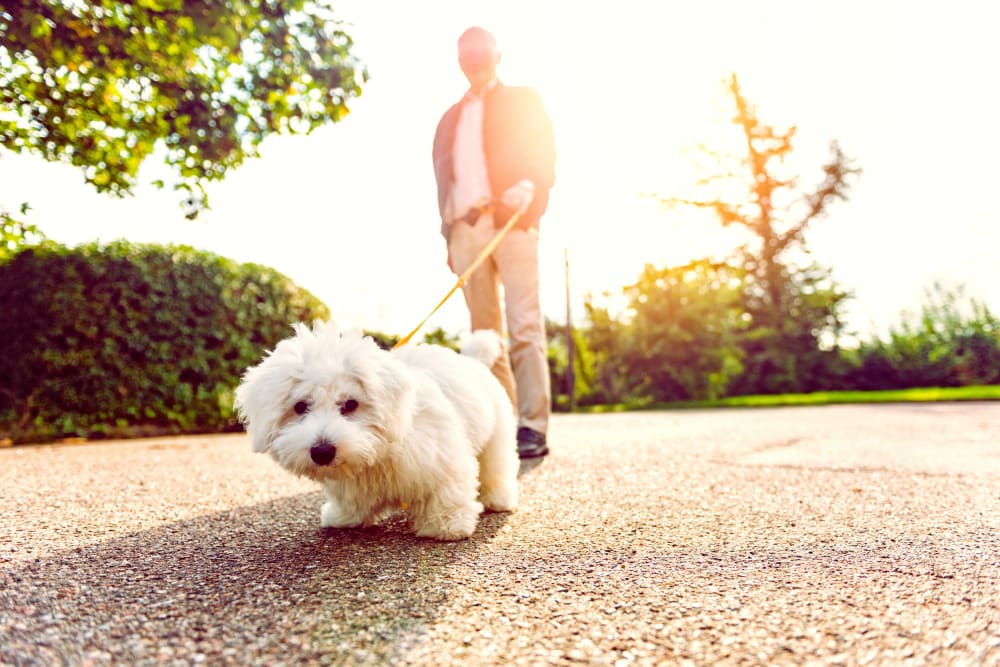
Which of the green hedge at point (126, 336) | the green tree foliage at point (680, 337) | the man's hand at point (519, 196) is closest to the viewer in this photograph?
the man's hand at point (519, 196)

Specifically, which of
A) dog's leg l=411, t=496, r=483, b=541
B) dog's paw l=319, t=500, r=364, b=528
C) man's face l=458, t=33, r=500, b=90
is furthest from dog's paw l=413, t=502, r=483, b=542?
man's face l=458, t=33, r=500, b=90

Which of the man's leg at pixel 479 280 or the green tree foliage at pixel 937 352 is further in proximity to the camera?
the green tree foliage at pixel 937 352

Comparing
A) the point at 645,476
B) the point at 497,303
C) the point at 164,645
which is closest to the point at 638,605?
the point at 164,645

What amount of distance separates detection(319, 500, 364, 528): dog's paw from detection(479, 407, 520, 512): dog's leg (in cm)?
61

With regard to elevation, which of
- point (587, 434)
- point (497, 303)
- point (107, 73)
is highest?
point (107, 73)

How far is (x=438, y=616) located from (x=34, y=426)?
23.7ft

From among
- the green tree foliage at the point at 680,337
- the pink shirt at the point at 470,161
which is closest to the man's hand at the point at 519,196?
the pink shirt at the point at 470,161

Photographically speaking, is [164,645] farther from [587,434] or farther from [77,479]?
[587,434]

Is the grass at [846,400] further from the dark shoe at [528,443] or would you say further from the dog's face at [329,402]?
the dog's face at [329,402]

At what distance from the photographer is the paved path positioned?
59.7 inches

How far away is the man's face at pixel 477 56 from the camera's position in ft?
15.1

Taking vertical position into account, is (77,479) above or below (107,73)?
below

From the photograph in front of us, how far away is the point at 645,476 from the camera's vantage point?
13.6 feet

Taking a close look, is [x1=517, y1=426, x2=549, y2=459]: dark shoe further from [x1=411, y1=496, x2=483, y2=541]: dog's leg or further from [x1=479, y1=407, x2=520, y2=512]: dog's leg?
[x1=411, y1=496, x2=483, y2=541]: dog's leg
